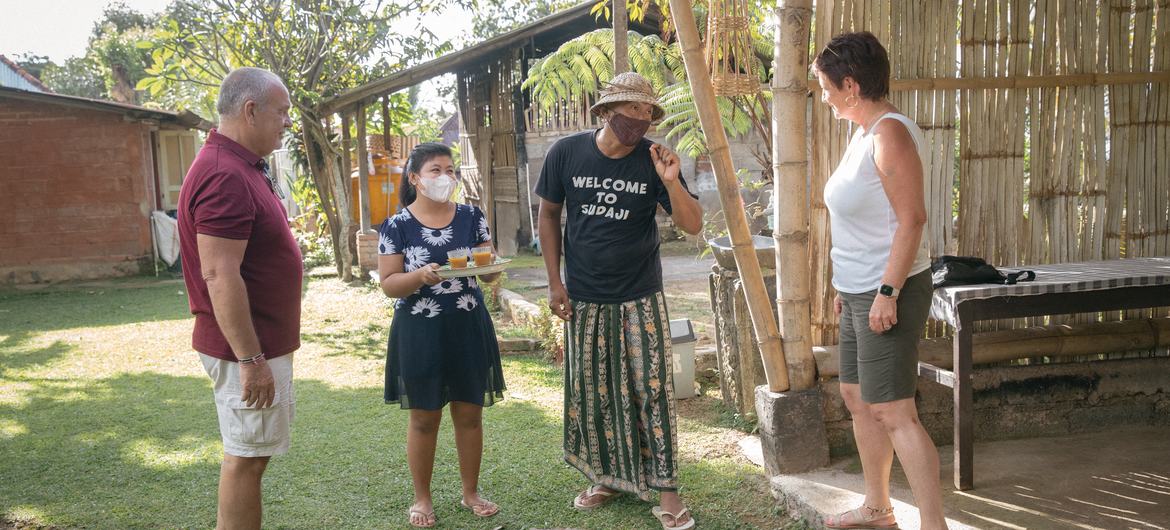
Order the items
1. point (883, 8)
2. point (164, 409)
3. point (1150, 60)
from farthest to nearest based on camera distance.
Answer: point (164, 409) → point (1150, 60) → point (883, 8)

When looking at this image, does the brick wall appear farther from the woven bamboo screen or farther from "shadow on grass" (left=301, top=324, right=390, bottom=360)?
the woven bamboo screen

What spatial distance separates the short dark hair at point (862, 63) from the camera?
10.3 ft

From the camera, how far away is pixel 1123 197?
4.55m

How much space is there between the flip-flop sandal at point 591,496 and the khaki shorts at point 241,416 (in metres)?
1.53

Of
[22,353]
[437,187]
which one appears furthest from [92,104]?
[437,187]

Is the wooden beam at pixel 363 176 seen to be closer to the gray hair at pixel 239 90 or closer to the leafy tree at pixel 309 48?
the leafy tree at pixel 309 48

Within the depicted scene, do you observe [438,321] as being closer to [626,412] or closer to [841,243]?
[626,412]

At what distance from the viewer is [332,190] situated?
12.9 meters

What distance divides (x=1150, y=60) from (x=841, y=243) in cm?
243

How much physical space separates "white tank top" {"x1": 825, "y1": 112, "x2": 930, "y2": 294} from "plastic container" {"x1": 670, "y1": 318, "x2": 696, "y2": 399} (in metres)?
2.40

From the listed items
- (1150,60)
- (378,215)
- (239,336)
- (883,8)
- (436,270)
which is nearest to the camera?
(239,336)

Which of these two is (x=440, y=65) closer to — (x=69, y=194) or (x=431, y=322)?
(x=69, y=194)

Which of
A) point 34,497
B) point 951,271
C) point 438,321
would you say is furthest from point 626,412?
point 34,497

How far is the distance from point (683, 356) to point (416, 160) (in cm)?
256
